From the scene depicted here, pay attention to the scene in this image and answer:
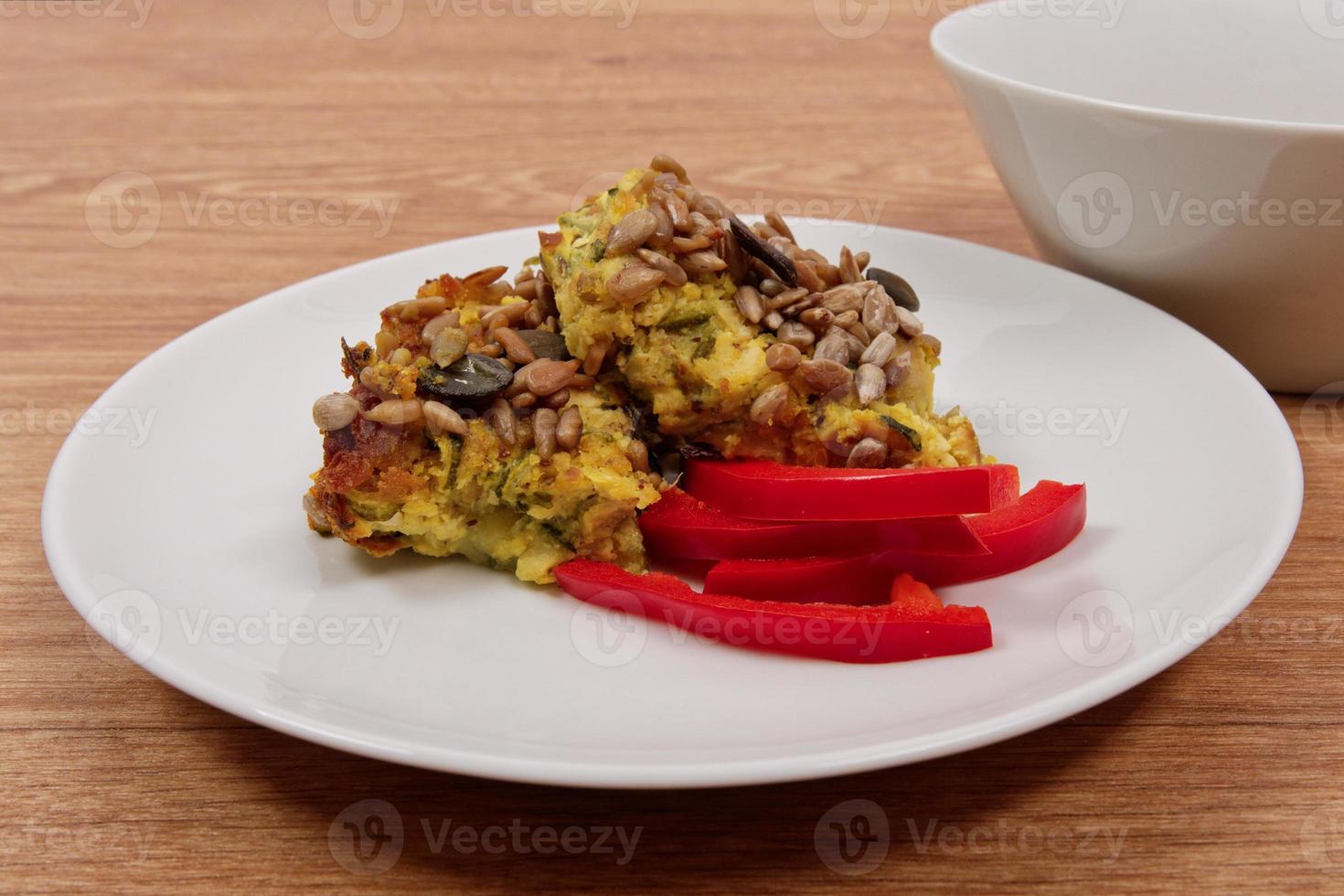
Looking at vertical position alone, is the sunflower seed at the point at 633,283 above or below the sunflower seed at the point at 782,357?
above

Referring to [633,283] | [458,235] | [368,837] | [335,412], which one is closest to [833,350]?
[633,283]

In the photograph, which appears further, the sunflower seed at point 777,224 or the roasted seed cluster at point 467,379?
the sunflower seed at point 777,224

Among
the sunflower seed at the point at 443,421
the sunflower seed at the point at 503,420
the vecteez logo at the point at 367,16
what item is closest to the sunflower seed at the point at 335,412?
the sunflower seed at the point at 443,421

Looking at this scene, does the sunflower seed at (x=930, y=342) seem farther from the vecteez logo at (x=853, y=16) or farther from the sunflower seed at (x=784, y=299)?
the vecteez logo at (x=853, y=16)

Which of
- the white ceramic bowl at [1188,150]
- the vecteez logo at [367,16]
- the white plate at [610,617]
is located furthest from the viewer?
the vecteez logo at [367,16]

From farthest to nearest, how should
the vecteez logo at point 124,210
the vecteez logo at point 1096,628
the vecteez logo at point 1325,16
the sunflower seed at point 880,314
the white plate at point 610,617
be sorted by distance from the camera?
1. the vecteez logo at point 124,210
2. the vecteez logo at point 1325,16
3. the sunflower seed at point 880,314
4. the vecteez logo at point 1096,628
5. the white plate at point 610,617

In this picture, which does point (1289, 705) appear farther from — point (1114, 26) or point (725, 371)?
point (1114, 26)

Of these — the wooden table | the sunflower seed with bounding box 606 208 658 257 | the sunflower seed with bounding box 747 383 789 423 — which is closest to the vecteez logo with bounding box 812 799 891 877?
the wooden table

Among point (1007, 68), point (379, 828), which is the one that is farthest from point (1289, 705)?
point (1007, 68)

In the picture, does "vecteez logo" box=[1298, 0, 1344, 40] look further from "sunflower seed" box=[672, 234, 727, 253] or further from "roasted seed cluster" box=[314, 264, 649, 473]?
"roasted seed cluster" box=[314, 264, 649, 473]
